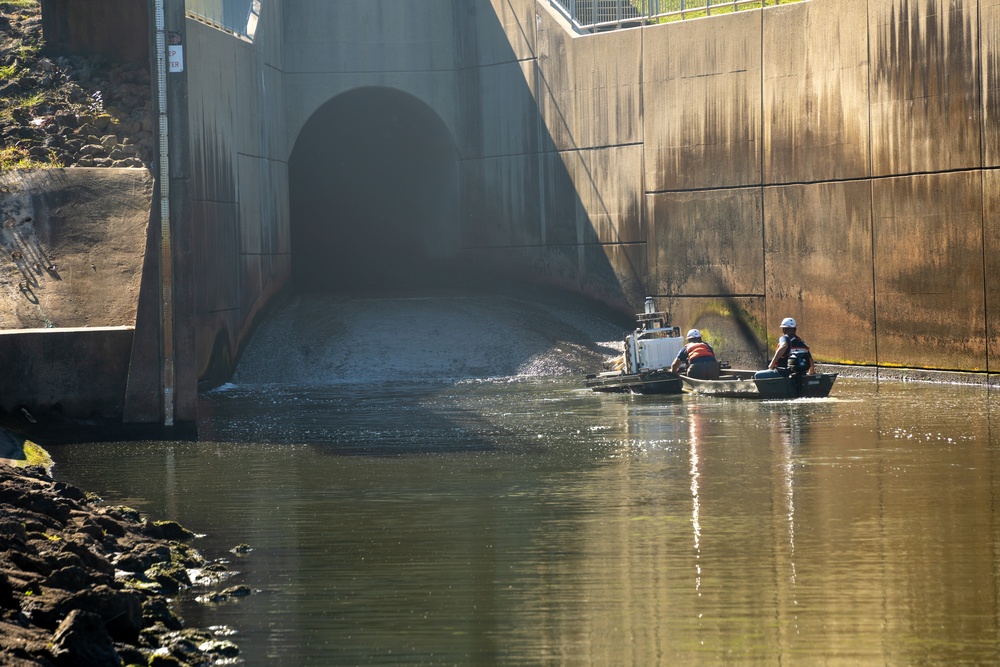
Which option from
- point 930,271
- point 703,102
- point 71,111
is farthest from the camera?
point 703,102

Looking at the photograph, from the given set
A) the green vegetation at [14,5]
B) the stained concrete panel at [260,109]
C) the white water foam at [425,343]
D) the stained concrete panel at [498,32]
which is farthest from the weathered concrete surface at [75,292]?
the stained concrete panel at [498,32]

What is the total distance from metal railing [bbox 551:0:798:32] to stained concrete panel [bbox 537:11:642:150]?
57cm

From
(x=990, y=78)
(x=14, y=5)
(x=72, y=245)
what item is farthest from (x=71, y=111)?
(x=990, y=78)

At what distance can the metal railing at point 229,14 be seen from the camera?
26.5 m

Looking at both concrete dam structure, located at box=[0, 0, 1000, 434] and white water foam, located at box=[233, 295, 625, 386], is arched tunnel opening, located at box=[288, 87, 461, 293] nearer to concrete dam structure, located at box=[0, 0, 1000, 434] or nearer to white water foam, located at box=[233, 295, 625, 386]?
concrete dam structure, located at box=[0, 0, 1000, 434]

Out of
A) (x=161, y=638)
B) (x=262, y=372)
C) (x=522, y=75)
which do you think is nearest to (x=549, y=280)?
(x=522, y=75)

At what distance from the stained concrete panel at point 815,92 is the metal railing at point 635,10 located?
164cm

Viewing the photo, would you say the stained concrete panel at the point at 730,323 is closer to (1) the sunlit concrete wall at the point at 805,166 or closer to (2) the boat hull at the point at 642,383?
(1) the sunlit concrete wall at the point at 805,166

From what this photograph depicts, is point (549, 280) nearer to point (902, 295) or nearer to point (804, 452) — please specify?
point (902, 295)

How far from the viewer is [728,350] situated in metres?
27.9

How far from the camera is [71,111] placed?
81.5 feet

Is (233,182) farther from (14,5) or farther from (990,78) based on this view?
(990,78)

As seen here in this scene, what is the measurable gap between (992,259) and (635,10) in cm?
1367

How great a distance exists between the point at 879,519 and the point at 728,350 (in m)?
15.9
